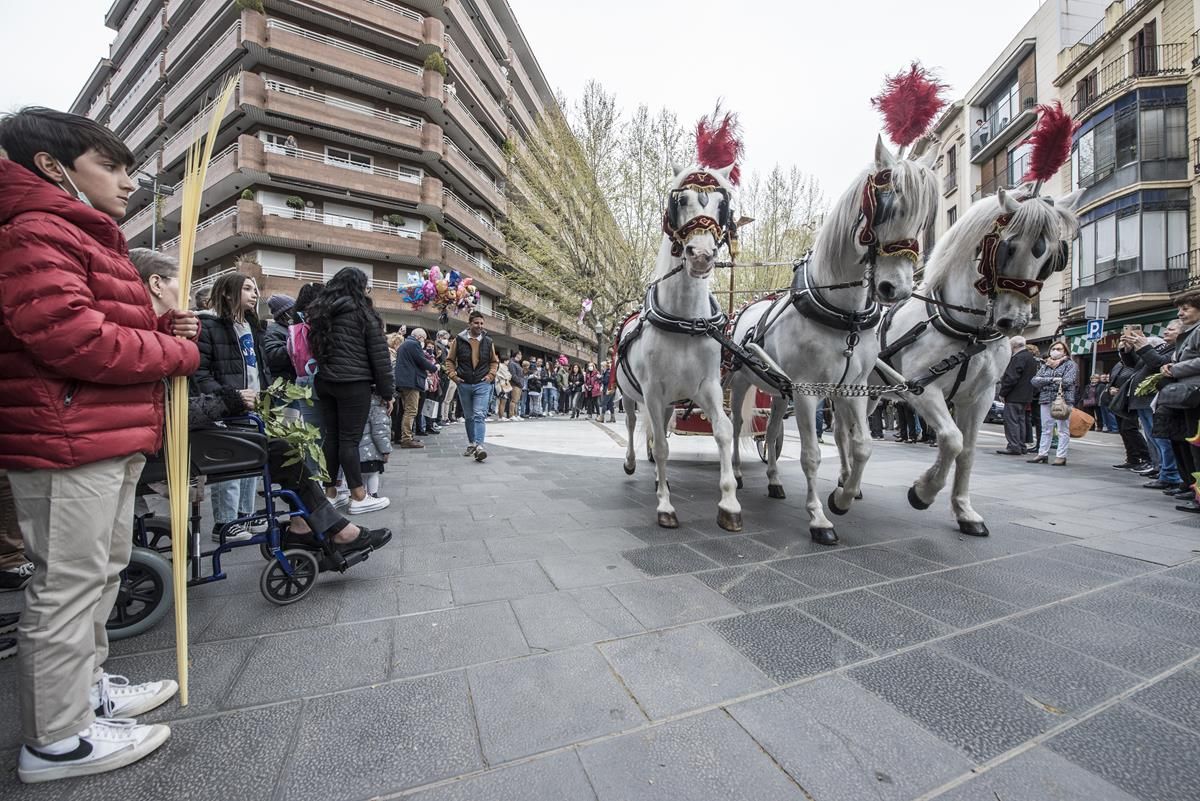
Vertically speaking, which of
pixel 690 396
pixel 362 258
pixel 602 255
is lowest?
pixel 690 396

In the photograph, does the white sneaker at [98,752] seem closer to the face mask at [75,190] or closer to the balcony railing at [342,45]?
the face mask at [75,190]

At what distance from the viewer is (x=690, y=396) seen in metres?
3.89

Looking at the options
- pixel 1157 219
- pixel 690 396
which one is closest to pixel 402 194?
pixel 690 396

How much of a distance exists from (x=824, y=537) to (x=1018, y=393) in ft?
23.8

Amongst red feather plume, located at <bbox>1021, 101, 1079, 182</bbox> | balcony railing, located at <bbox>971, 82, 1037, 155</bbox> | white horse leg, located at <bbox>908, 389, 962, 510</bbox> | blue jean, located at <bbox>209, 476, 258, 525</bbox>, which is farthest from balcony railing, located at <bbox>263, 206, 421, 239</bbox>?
balcony railing, located at <bbox>971, 82, 1037, 155</bbox>

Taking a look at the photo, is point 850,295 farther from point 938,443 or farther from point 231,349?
point 231,349

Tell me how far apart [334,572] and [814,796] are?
8.60ft

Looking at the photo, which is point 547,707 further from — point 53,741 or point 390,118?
point 390,118

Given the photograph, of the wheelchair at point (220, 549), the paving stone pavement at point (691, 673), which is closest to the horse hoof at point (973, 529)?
the paving stone pavement at point (691, 673)

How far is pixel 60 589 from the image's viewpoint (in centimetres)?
139

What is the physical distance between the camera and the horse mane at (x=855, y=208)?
9.70 feet

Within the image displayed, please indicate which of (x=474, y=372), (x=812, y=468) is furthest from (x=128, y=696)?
(x=474, y=372)

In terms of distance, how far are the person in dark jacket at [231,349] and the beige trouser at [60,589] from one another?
1536 millimetres

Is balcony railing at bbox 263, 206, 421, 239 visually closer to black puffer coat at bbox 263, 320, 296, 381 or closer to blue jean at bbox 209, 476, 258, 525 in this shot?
black puffer coat at bbox 263, 320, 296, 381
